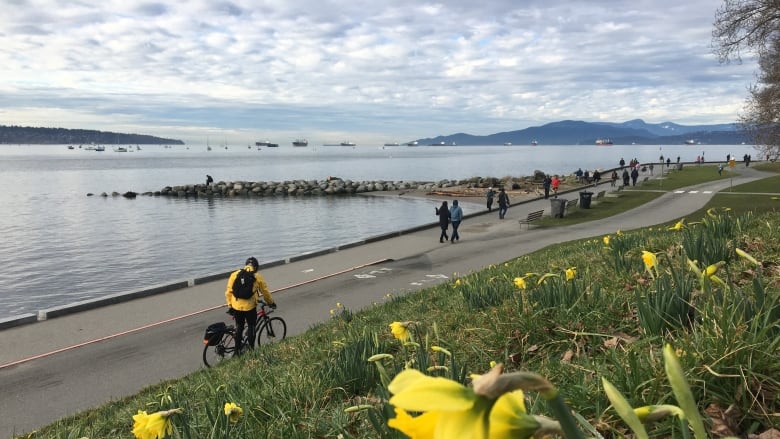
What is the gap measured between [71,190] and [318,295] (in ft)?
227

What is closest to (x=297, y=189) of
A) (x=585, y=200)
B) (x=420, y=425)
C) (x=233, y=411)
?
(x=585, y=200)

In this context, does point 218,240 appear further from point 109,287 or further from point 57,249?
point 109,287

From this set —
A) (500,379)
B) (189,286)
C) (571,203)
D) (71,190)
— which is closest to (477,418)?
(500,379)

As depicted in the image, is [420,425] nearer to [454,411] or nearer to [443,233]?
[454,411]

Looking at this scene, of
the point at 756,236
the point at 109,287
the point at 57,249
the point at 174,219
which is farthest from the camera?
the point at 174,219

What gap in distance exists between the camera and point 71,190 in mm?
68562

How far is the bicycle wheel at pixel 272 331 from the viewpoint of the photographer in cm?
1025

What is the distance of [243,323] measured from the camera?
9.69m

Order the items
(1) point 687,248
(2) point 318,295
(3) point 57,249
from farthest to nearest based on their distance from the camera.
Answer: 1. (3) point 57,249
2. (2) point 318,295
3. (1) point 687,248

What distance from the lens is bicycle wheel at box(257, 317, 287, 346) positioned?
10.2 m

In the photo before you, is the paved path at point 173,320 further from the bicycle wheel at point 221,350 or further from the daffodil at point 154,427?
the daffodil at point 154,427

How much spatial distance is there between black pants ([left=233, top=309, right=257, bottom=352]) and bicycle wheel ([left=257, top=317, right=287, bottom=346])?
25 centimetres

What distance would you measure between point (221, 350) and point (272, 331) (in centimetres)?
126

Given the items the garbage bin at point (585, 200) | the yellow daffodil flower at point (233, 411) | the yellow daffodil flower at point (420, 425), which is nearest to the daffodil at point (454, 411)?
the yellow daffodil flower at point (420, 425)
